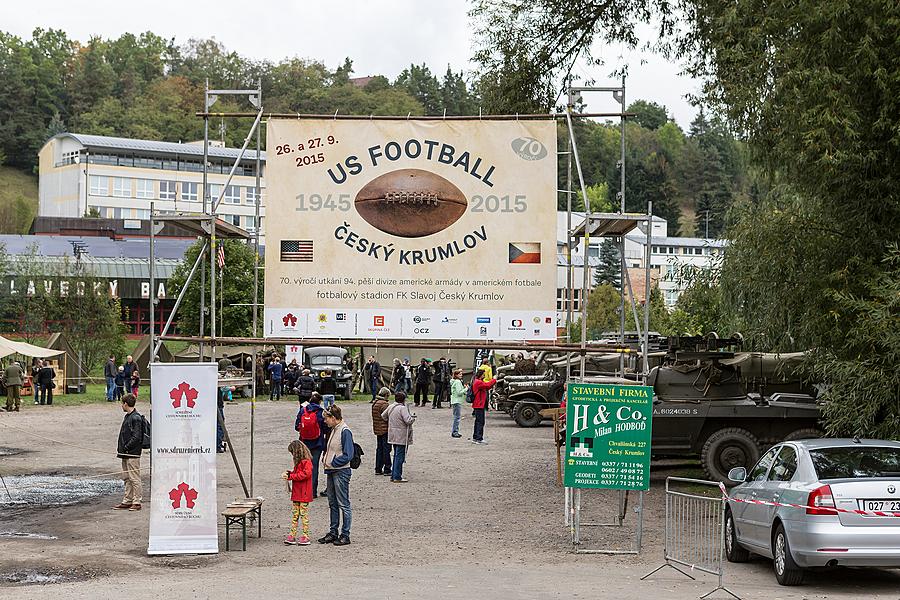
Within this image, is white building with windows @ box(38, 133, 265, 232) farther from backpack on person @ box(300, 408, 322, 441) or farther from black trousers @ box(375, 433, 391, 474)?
backpack on person @ box(300, 408, 322, 441)

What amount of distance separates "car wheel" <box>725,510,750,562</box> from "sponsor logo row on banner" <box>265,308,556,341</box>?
353cm

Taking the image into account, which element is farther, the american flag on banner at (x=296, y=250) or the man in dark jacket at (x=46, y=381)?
the man in dark jacket at (x=46, y=381)

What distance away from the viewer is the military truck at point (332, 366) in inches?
1738

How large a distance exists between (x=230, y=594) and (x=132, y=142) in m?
101

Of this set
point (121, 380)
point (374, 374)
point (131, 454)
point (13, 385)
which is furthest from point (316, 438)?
point (374, 374)

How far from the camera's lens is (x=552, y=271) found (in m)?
15.9

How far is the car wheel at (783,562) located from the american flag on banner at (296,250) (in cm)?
728

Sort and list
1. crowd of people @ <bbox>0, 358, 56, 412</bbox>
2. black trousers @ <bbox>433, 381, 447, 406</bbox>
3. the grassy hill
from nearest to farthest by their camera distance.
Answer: crowd of people @ <bbox>0, 358, 56, 412</bbox> < black trousers @ <bbox>433, 381, 447, 406</bbox> < the grassy hill

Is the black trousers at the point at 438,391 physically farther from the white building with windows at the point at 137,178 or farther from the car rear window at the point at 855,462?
the white building with windows at the point at 137,178

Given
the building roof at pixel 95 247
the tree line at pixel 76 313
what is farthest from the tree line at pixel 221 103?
the tree line at pixel 76 313

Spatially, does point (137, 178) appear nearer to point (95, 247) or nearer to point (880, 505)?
point (95, 247)

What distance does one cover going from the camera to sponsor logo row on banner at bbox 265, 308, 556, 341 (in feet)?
52.2

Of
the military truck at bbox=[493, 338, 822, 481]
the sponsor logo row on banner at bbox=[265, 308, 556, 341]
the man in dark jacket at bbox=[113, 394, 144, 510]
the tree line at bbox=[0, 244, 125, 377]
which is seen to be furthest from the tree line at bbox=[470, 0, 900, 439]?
the tree line at bbox=[0, 244, 125, 377]

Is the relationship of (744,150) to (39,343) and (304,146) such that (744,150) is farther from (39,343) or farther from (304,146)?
(39,343)
